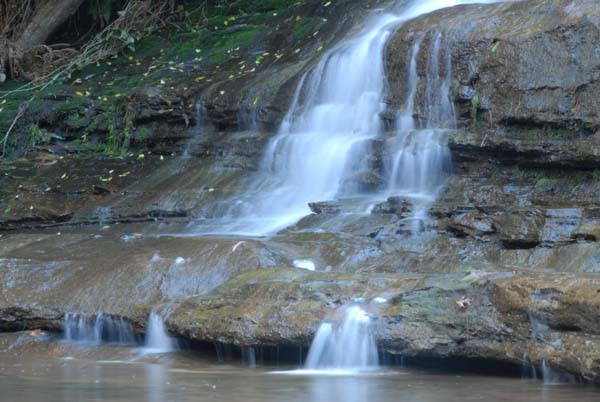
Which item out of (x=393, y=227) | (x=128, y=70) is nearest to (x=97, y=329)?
(x=393, y=227)

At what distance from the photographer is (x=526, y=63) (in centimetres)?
1105

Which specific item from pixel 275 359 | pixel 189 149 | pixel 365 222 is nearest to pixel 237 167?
pixel 189 149

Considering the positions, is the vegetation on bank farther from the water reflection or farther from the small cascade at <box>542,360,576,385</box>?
the small cascade at <box>542,360,576,385</box>

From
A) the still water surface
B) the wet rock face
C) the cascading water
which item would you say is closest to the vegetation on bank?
the cascading water

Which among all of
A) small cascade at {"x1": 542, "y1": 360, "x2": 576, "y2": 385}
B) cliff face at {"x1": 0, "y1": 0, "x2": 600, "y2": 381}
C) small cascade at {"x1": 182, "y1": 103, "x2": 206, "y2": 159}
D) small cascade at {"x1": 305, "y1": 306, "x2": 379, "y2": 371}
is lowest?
small cascade at {"x1": 542, "y1": 360, "x2": 576, "y2": 385}

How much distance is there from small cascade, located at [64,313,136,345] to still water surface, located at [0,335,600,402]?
17.9 inches

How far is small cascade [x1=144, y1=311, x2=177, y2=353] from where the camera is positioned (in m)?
8.13

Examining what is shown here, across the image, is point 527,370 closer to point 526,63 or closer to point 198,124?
point 526,63

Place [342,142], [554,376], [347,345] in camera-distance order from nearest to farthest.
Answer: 1. [554,376]
2. [347,345]
3. [342,142]

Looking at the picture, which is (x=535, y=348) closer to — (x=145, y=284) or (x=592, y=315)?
(x=592, y=315)

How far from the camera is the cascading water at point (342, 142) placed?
10922 mm

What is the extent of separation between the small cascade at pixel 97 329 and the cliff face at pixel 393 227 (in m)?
0.16

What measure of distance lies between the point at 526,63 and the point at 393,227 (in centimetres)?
315

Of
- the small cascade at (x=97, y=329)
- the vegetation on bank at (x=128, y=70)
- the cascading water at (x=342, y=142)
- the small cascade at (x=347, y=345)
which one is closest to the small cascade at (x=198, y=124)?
the vegetation on bank at (x=128, y=70)
